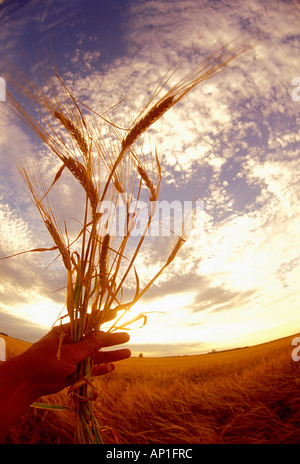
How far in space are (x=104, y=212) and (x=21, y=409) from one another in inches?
39.3

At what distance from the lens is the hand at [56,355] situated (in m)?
1.11

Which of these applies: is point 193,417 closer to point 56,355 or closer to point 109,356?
point 109,356

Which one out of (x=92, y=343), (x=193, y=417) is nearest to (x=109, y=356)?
(x=92, y=343)

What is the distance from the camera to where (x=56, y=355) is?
1125mm

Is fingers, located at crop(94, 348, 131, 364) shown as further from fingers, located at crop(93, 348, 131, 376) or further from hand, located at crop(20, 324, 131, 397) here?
hand, located at crop(20, 324, 131, 397)

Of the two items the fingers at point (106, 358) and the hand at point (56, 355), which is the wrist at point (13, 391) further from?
the fingers at point (106, 358)

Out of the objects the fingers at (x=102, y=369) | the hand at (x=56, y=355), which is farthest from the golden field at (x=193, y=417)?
the hand at (x=56, y=355)

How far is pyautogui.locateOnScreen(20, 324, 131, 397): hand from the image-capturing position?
1.11 m

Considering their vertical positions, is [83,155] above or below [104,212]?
above

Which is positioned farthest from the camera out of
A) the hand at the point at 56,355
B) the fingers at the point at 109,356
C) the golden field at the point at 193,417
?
the fingers at the point at 109,356
